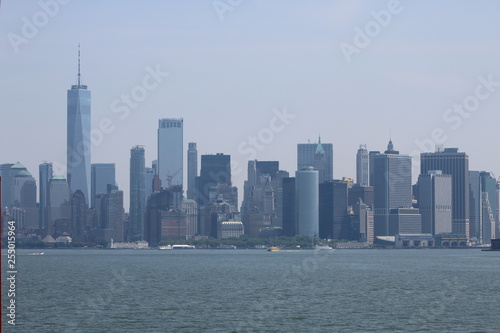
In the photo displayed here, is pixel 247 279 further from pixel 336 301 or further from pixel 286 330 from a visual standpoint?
pixel 286 330

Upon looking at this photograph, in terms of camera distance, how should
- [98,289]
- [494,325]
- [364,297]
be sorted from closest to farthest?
[494,325]
[364,297]
[98,289]

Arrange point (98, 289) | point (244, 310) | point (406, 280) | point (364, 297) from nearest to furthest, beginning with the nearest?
1. point (244, 310)
2. point (364, 297)
3. point (98, 289)
4. point (406, 280)

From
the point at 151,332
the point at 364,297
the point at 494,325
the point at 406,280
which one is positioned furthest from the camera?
the point at 406,280

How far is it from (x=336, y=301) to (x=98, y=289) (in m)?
28.1

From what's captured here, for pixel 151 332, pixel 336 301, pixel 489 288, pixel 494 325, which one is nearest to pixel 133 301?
pixel 336 301

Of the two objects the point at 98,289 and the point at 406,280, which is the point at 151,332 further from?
the point at 406,280

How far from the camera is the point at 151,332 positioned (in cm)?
5519

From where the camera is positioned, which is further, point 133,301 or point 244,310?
point 133,301

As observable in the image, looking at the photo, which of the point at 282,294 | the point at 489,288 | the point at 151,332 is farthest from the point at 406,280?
the point at 151,332

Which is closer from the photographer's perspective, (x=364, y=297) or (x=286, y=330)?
(x=286, y=330)

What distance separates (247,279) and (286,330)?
60922mm

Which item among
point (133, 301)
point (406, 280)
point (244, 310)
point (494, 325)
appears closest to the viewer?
point (494, 325)

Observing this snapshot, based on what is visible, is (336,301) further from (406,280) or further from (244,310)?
(406,280)

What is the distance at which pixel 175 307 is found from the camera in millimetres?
71688
